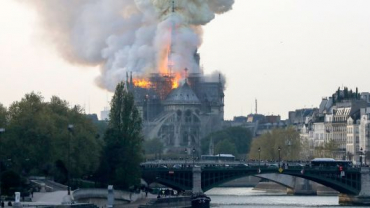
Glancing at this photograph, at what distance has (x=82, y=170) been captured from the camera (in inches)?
4281

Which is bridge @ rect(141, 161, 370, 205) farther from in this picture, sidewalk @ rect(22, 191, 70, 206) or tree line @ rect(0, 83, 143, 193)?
sidewalk @ rect(22, 191, 70, 206)

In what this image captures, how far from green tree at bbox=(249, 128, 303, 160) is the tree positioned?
5726 cm

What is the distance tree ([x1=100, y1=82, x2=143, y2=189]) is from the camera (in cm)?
11169

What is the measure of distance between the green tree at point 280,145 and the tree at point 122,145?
188 feet

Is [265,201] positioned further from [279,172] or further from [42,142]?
[42,142]

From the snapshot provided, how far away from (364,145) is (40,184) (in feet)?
257

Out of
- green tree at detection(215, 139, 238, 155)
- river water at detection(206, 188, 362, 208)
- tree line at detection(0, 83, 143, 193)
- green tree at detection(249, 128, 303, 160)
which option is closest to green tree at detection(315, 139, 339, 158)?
green tree at detection(249, 128, 303, 160)

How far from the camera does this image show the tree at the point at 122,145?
11169 cm

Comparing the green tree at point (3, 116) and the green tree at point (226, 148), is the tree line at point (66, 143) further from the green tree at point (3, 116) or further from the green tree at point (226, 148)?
the green tree at point (226, 148)

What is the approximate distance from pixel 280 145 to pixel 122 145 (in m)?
62.2

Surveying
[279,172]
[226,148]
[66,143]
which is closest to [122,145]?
[66,143]

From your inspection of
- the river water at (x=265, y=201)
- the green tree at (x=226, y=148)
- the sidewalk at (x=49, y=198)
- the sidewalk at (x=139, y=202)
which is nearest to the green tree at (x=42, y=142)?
the sidewalk at (x=139, y=202)

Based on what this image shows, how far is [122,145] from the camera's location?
114 meters

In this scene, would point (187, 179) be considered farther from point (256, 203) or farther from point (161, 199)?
point (161, 199)
